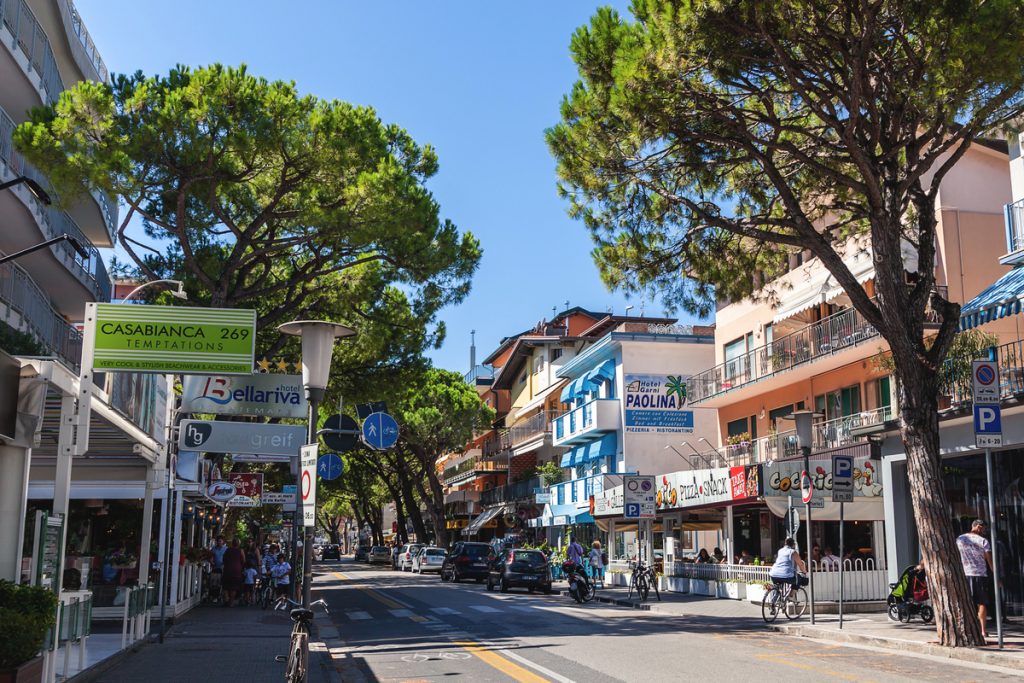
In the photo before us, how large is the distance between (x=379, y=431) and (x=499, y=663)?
3546mm

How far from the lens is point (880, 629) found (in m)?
18.0

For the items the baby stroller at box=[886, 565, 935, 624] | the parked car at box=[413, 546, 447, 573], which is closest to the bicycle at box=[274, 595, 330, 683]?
the baby stroller at box=[886, 565, 935, 624]

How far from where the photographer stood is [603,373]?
151 feet

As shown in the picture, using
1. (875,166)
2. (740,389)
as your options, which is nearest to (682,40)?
(875,166)

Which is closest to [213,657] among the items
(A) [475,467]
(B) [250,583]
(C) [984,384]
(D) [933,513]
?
(D) [933,513]

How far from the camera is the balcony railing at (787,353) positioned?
27281 millimetres

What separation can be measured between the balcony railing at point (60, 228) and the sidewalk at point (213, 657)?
7.62 m

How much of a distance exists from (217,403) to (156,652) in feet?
14.3

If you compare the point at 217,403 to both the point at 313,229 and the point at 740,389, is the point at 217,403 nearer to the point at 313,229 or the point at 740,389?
the point at 313,229

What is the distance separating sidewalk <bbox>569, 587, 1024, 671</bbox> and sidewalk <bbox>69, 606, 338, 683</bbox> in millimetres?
8578

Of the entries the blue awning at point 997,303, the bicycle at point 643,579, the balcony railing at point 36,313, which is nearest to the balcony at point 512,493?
the bicycle at point 643,579

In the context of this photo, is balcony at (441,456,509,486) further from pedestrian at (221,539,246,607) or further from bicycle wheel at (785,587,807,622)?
bicycle wheel at (785,587,807,622)

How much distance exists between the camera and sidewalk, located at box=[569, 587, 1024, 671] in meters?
14.0

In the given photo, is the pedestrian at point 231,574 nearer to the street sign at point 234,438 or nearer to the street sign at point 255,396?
the street sign at point 234,438
